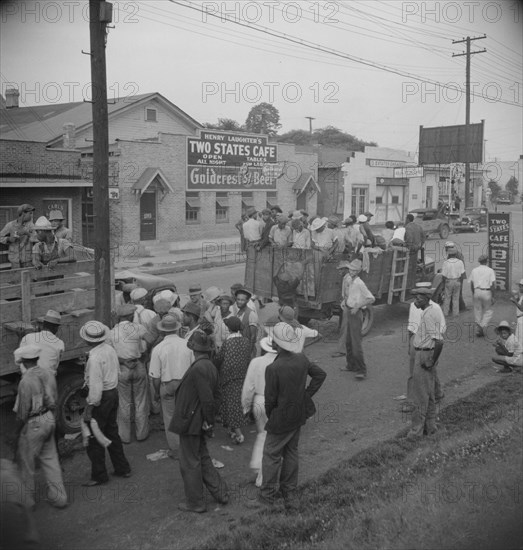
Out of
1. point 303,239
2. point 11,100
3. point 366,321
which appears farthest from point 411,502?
point 11,100

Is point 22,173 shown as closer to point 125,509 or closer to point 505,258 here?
point 505,258

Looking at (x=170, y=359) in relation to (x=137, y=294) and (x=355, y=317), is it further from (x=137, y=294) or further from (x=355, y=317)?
(x=355, y=317)

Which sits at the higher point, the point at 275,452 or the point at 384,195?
the point at 384,195

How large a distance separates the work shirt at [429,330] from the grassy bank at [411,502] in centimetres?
108

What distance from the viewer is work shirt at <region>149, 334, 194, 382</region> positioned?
699 centimetres

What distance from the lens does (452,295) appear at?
1395 centimetres

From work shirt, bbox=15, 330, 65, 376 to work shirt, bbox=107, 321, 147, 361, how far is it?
649 millimetres

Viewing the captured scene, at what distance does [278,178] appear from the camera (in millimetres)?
30250

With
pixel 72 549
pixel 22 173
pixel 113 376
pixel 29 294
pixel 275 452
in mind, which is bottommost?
pixel 72 549

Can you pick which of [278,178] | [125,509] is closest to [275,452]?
[125,509]

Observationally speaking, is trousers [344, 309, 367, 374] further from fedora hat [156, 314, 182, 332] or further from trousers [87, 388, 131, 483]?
trousers [87, 388, 131, 483]

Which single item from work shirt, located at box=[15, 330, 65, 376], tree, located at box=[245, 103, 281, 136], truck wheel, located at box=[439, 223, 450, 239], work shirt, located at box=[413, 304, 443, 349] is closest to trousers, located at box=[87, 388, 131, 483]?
work shirt, located at box=[15, 330, 65, 376]

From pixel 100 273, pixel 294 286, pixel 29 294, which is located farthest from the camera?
pixel 294 286

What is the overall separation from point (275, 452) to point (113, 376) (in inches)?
69.9
